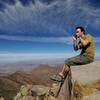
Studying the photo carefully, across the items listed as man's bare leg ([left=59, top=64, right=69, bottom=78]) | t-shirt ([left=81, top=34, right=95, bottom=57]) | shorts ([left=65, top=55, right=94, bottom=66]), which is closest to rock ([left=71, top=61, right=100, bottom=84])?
shorts ([left=65, top=55, right=94, bottom=66])

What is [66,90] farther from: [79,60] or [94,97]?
[94,97]

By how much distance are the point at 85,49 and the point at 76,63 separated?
1.13 meters

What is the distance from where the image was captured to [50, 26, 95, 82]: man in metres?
16.2

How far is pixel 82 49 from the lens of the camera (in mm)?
16875

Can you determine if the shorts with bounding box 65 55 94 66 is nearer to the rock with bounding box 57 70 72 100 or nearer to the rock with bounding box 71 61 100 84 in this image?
the rock with bounding box 71 61 100 84

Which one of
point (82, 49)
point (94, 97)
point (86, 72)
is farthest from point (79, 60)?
point (94, 97)

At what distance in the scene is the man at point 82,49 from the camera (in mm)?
16234

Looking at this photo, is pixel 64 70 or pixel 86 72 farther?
pixel 64 70

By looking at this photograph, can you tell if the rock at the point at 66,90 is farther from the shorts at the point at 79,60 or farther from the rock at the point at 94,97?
the rock at the point at 94,97

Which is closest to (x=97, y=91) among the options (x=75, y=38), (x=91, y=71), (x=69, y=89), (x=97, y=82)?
(x=97, y=82)

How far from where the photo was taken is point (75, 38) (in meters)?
16.5


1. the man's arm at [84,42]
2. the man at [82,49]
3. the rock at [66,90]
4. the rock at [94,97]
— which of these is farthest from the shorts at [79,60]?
the rock at [94,97]

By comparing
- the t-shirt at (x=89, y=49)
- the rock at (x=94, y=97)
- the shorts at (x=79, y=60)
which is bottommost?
the rock at (x=94, y=97)

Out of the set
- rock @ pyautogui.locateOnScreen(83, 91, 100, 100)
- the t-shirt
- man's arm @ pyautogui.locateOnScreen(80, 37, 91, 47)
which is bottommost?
rock @ pyautogui.locateOnScreen(83, 91, 100, 100)
